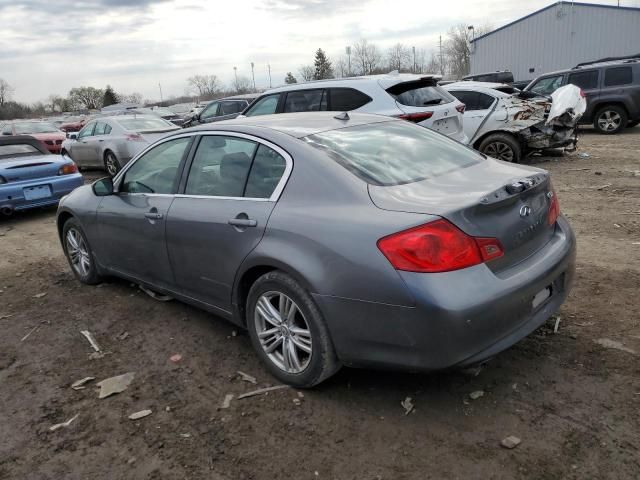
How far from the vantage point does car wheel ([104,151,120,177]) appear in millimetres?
11852

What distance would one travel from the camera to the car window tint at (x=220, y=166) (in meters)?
3.48

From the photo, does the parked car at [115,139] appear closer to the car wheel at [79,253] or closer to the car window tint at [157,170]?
the car wheel at [79,253]

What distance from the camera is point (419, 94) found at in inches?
314

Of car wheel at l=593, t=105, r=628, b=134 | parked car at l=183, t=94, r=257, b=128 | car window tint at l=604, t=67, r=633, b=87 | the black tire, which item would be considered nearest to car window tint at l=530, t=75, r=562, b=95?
car window tint at l=604, t=67, r=633, b=87

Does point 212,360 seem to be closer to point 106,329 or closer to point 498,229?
point 106,329

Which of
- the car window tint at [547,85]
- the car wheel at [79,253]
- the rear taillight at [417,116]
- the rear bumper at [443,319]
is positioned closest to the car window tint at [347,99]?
the rear taillight at [417,116]

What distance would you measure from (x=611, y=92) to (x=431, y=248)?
13.9m

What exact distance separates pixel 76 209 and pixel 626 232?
555cm

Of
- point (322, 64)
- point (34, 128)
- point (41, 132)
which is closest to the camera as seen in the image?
point (41, 132)

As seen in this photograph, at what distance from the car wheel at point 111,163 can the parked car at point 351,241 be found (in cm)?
831

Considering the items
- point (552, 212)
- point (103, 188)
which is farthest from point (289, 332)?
point (103, 188)

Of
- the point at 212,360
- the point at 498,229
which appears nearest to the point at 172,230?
the point at 212,360

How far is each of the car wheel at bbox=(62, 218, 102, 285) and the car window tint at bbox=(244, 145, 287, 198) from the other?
2382 mm

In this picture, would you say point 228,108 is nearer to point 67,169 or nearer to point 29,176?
point 67,169
